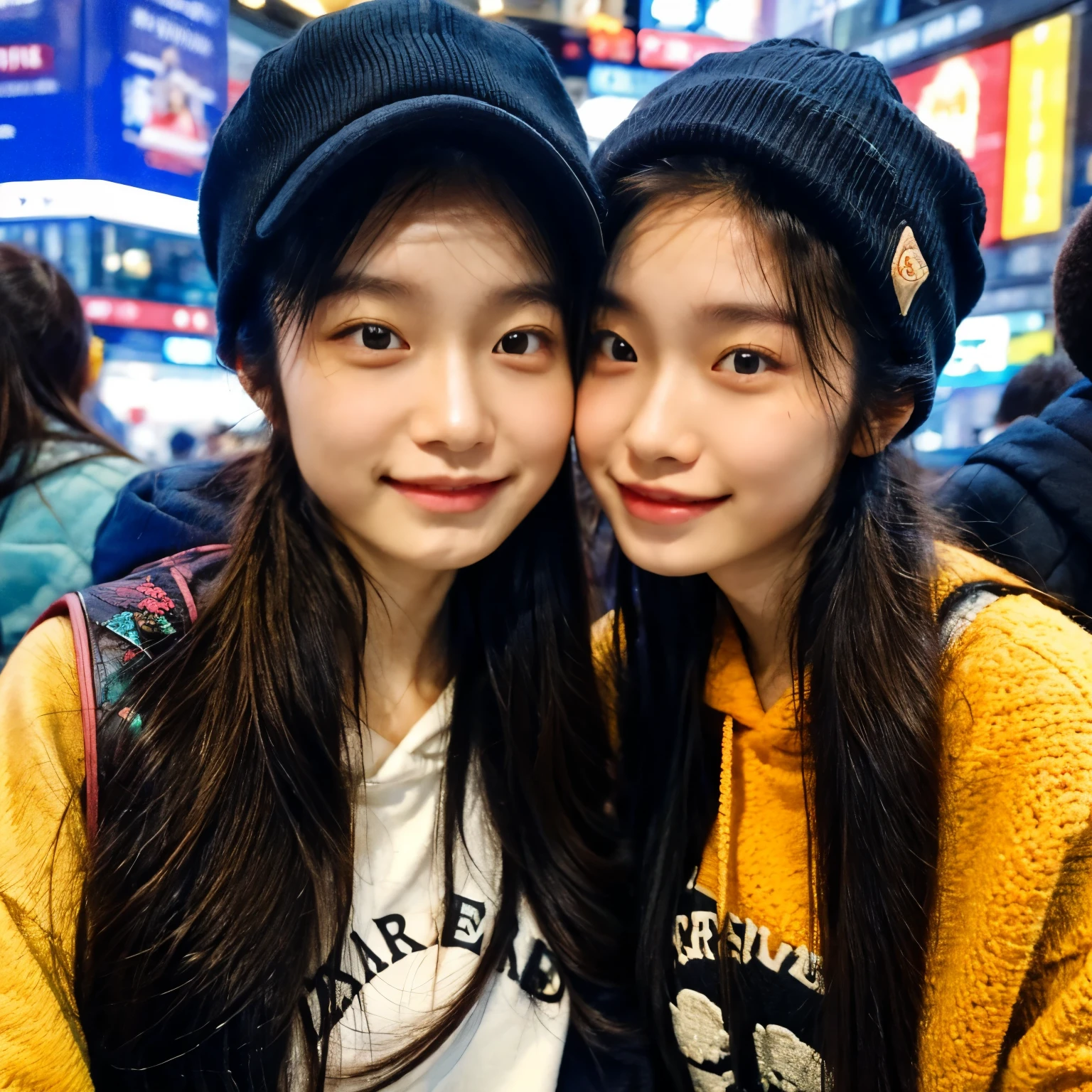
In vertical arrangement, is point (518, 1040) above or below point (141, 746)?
below

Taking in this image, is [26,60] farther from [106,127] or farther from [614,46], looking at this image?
[614,46]

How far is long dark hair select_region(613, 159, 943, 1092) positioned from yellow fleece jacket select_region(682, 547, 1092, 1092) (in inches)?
1.3

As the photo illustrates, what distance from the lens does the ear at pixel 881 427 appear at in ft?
3.54

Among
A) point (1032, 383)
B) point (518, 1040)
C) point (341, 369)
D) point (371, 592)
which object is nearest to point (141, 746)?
point (371, 592)

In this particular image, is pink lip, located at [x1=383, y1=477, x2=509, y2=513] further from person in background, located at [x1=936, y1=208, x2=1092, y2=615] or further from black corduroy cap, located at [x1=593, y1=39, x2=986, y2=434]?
person in background, located at [x1=936, y1=208, x2=1092, y2=615]

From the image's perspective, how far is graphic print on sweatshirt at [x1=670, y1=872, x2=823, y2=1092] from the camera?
1044mm

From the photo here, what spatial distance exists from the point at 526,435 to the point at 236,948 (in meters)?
0.68

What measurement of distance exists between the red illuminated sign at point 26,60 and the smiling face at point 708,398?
124 cm

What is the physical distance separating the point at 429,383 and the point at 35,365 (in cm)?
140

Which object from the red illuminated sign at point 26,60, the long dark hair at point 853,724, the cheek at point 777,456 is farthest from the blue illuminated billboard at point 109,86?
the cheek at point 777,456

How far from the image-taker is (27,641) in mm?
937

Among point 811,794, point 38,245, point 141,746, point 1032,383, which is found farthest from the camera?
point 1032,383

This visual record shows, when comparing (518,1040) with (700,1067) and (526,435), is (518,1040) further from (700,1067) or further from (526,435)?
(526,435)

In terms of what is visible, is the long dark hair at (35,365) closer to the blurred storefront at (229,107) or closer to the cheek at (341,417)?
the blurred storefront at (229,107)
